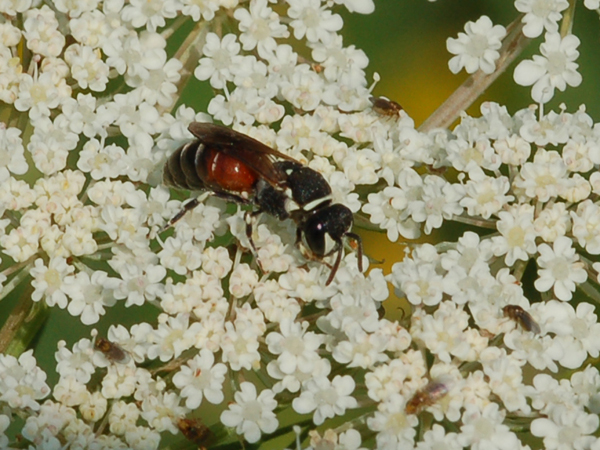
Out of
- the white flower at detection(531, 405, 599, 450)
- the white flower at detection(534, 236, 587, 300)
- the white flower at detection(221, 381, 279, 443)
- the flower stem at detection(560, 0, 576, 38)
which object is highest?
the flower stem at detection(560, 0, 576, 38)

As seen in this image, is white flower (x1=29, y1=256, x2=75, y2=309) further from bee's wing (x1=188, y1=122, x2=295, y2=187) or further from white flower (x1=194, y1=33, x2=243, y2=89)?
white flower (x1=194, y1=33, x2=243, y2=89)

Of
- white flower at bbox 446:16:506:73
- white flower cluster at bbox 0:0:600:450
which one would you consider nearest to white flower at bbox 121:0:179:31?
white flower cluster at bbox 0:0:600:450

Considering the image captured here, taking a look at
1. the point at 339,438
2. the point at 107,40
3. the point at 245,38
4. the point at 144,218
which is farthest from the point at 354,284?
the point at 107,40

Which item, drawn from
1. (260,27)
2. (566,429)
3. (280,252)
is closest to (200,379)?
(280,252)

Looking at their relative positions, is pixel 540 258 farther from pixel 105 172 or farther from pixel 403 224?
pixel 105 172

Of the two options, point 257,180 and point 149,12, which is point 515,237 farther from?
point 149,12

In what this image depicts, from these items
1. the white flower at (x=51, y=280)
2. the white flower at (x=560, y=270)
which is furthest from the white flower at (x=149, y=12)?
the white flower at (x=560, y=270)
